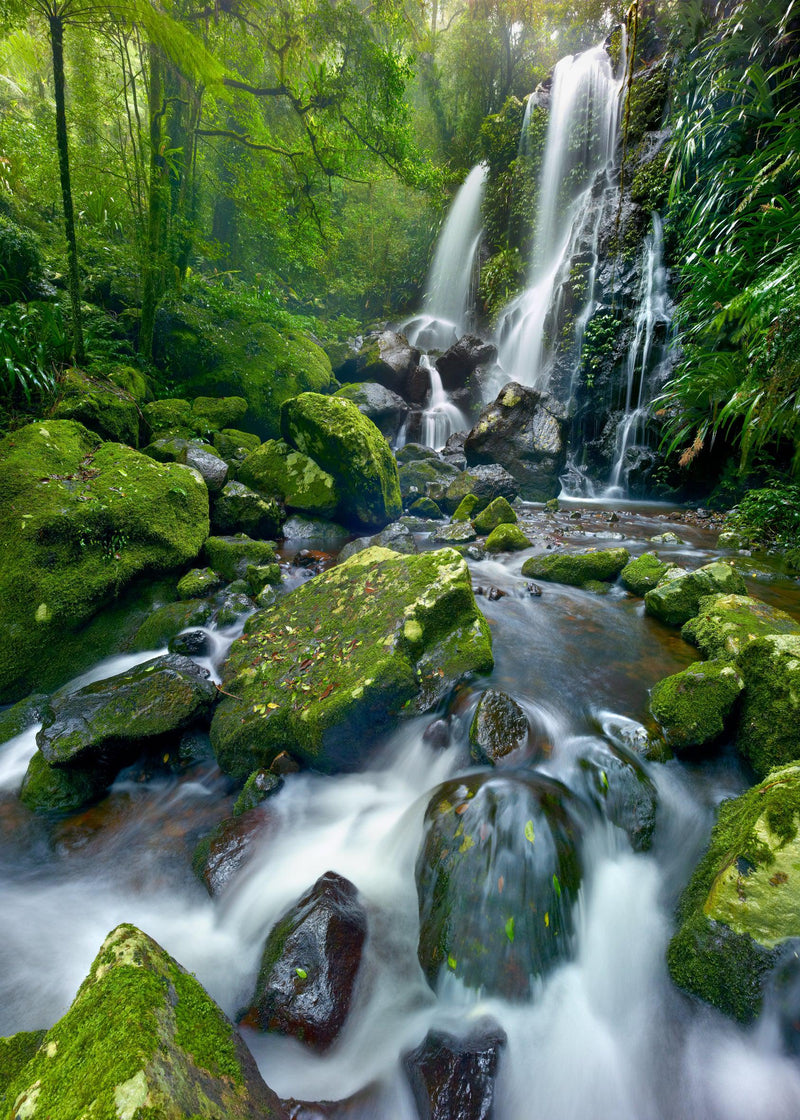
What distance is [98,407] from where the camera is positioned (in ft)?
18.8

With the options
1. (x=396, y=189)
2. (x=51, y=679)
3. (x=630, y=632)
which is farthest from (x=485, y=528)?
(x=396, y=189)

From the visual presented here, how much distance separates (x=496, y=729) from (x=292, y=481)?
18.0 feet

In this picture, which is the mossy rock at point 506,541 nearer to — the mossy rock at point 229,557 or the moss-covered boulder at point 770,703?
the mossy rock at point 229,557

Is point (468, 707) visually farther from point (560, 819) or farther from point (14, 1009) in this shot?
point (14, 1009)

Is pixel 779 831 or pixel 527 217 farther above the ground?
pixel 527 217

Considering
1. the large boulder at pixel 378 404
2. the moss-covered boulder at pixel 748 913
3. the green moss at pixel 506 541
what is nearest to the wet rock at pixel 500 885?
the moss-covered boulder at pixel 748 913

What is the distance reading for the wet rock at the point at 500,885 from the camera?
6.43 ft

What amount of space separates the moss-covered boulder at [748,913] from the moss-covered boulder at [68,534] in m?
4.56

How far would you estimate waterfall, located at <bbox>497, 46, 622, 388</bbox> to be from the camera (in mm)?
12648

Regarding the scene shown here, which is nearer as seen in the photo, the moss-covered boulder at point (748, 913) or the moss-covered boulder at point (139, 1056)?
the moss-covered boulder at point (139, 1056)

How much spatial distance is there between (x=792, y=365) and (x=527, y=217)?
598 inches

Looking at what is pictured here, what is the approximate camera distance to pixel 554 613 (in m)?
4.71

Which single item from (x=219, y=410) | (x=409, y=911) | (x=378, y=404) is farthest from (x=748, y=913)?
(x=378, y=404)

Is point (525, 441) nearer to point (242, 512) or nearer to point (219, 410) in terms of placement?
point (219, 410)
